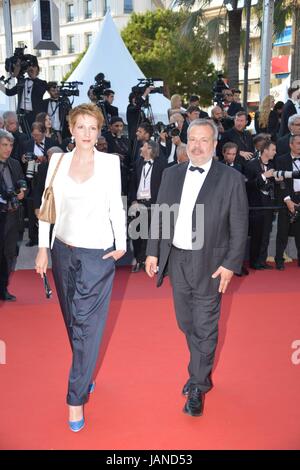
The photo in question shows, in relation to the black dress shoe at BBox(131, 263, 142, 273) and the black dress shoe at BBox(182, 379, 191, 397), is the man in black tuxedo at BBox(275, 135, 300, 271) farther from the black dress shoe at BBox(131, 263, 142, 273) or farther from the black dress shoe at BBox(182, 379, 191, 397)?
the black dress shoe at BBox(182, 379, 191, 397)

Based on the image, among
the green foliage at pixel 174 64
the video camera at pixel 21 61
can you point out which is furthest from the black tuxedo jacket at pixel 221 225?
the green foliage at pixel 174 64

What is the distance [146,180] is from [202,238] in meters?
3.22

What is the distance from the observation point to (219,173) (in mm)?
3039

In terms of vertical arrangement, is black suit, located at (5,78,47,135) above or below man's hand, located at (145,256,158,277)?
above

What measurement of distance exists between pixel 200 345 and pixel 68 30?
4901cm

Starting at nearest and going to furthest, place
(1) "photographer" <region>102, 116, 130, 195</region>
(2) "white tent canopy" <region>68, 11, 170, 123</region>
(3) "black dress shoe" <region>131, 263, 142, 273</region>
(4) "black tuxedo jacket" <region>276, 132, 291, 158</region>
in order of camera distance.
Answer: (3) "black dress shoe" <region>131, 263, 142, 273</region> → (4) "black tuxedo jacket" <region>276, 132, 291, 158</region> → (1) "photographer" <region>102, 116, 130, 195</region> → (2) "white tent canopy" <region>68, 11, 170, 123</region>

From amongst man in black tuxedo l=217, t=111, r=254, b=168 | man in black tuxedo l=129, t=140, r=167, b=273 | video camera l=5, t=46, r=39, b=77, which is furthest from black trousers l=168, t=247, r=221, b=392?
video camera l=5, t=46, r=39, b=77

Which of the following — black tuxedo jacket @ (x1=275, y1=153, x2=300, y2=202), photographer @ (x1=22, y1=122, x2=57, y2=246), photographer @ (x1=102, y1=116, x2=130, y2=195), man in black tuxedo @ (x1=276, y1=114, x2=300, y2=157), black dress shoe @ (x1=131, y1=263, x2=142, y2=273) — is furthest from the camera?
photographer @ (x1=102, y1=116, x2=130, y2=195)

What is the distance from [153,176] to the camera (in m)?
6.09

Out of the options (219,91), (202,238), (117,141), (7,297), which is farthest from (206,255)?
(219,91)

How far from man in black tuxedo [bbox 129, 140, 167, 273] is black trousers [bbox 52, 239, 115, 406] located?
3.24 metres

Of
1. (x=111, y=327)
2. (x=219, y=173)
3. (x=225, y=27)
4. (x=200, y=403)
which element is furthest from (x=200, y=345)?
(x=225, y=27)

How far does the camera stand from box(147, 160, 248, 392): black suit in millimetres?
3000

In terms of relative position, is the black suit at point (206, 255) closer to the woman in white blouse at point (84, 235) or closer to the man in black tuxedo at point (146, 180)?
the woman in white blouse at point (84, 235)
